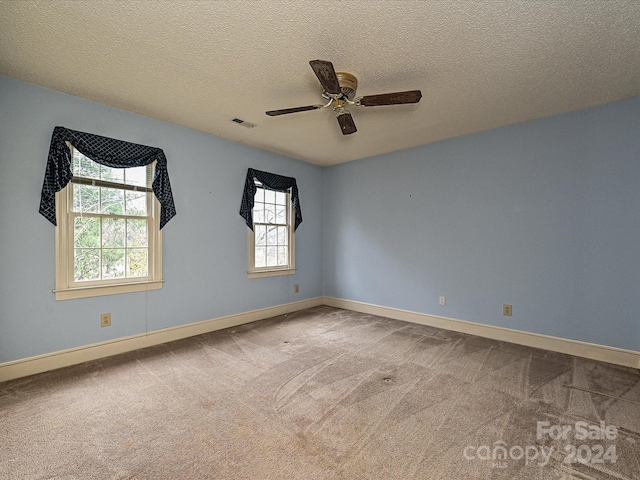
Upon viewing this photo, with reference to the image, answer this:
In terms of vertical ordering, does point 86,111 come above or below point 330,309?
above

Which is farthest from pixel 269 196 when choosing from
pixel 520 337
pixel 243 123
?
pixel 520 337

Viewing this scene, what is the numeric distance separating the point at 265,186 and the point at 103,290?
2.40 meters

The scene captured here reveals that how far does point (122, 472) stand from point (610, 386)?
11.3ft

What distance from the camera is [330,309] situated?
5.05 m

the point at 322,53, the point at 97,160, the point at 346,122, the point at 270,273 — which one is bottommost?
the point at 270,273

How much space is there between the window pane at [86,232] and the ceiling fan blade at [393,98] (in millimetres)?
2810

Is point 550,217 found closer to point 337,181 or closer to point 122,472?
point 337,181

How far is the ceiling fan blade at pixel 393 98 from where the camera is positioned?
2242 millimetres

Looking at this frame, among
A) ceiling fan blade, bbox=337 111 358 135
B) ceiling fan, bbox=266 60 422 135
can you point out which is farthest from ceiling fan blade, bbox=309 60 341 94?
ceiling fan blade, bbox=337 111 358 135

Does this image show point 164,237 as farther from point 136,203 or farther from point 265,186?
point 265,186

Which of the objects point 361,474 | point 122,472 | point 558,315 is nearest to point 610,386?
point 558,315

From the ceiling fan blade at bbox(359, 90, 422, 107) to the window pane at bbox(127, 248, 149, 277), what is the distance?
2.78 m

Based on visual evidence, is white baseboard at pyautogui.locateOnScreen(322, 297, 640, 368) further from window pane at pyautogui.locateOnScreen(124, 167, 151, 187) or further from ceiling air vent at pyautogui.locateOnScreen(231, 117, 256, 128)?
window pane at pyautogui.locateOnScreen(124, 167, 151, 187)

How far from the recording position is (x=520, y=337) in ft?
11.2
